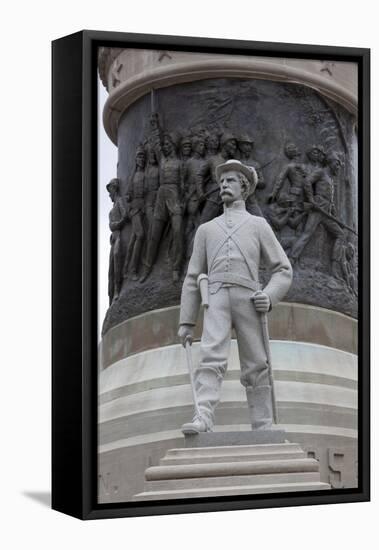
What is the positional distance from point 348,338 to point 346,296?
0.33m

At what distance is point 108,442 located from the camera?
48.8ft

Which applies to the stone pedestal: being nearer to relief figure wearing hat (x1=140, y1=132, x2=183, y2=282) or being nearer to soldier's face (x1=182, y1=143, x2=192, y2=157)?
relief figure wearing hat (x1=140, y1=132, x2=183, y2=282)

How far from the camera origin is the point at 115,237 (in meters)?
15.0

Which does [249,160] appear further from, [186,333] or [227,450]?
[227,450]

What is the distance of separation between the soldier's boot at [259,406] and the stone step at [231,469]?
0.32 metres

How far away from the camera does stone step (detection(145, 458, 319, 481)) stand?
15.0 metres

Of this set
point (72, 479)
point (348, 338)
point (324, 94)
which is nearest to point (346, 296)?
point (348, 338)

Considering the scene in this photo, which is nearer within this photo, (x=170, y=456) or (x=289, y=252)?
(x=170, y=456)

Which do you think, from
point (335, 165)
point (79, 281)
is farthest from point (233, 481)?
point (335, 165)

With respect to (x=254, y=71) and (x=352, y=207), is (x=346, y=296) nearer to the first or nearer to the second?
(x=352, y=207)

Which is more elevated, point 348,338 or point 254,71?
point 254,71

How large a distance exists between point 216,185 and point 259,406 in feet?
5.56

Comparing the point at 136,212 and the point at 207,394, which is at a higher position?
the point at 136,212

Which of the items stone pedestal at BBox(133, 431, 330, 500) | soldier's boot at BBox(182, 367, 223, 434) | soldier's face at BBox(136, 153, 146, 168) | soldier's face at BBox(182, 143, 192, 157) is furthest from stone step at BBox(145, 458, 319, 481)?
soldier's face at BBox(182, 143, 192, 157)
